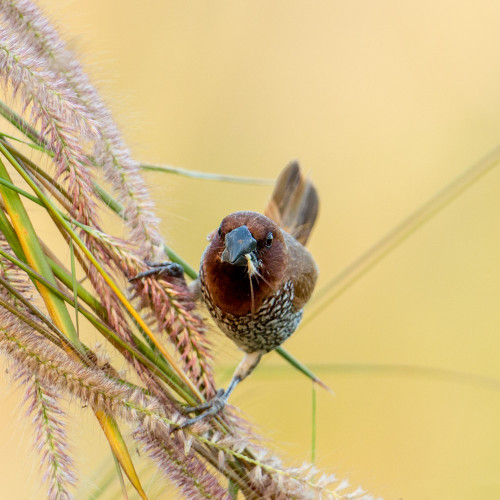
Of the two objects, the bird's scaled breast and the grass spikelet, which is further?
the bird's scaled breast

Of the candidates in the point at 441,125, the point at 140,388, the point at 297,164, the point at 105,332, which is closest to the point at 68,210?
the point at 105,332

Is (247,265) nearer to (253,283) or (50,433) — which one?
(253,283)

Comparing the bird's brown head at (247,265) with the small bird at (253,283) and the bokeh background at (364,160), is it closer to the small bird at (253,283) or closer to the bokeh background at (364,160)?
the small bird at (253,283)

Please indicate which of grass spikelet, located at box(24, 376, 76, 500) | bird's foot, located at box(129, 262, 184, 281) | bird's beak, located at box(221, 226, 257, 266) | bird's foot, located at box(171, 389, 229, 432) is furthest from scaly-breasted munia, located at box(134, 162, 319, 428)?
grass spikelet, located at box(24, 376, 76, 500)

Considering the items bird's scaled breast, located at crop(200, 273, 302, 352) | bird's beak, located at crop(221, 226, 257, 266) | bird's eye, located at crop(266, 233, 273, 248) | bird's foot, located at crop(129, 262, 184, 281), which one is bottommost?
bird's scaled breast, located at crop(200, 273, 302, 352)

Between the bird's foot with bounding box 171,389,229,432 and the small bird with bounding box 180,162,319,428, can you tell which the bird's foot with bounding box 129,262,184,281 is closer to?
the small bird with bounding box 180,162,319,428

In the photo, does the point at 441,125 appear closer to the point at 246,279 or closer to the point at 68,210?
the point at 246,279
